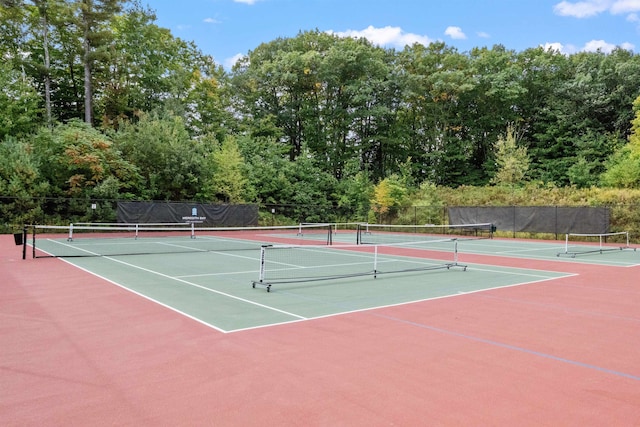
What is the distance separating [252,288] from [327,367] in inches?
189

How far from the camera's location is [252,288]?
9258 millimetres

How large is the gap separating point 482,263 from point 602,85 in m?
38.5

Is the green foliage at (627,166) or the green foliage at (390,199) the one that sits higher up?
the green foliage at (627,166)

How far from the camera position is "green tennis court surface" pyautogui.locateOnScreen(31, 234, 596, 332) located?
23.5ft

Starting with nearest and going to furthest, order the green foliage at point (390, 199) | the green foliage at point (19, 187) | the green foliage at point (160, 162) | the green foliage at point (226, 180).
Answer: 1. the green foliage at point (19, 187)
2. the green foliage at point (160, 162)
3. the green foliage at point (226, 180)
4. the green foliage at point (390, 199)

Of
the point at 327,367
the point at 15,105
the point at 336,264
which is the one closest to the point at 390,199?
the point at 336,264

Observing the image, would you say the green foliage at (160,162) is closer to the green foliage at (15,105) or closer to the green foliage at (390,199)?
the green foliage at (15,105)

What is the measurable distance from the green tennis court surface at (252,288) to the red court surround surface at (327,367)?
21.7 inches

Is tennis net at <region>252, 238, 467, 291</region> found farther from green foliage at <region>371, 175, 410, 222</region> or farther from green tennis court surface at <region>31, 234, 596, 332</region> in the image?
green foliage at <region>371, 175, 410, 222</region>

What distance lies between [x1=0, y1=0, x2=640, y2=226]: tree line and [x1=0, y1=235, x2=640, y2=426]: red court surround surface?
2531 centimetres

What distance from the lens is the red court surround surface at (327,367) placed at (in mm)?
3617

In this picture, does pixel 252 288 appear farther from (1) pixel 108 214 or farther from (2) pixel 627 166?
(2) pixel 627 166

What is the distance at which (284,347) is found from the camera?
534 cm

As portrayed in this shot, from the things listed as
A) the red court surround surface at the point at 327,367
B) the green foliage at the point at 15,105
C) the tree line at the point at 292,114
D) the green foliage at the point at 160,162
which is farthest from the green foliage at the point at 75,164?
the red court surround surface at the point at 327,367
